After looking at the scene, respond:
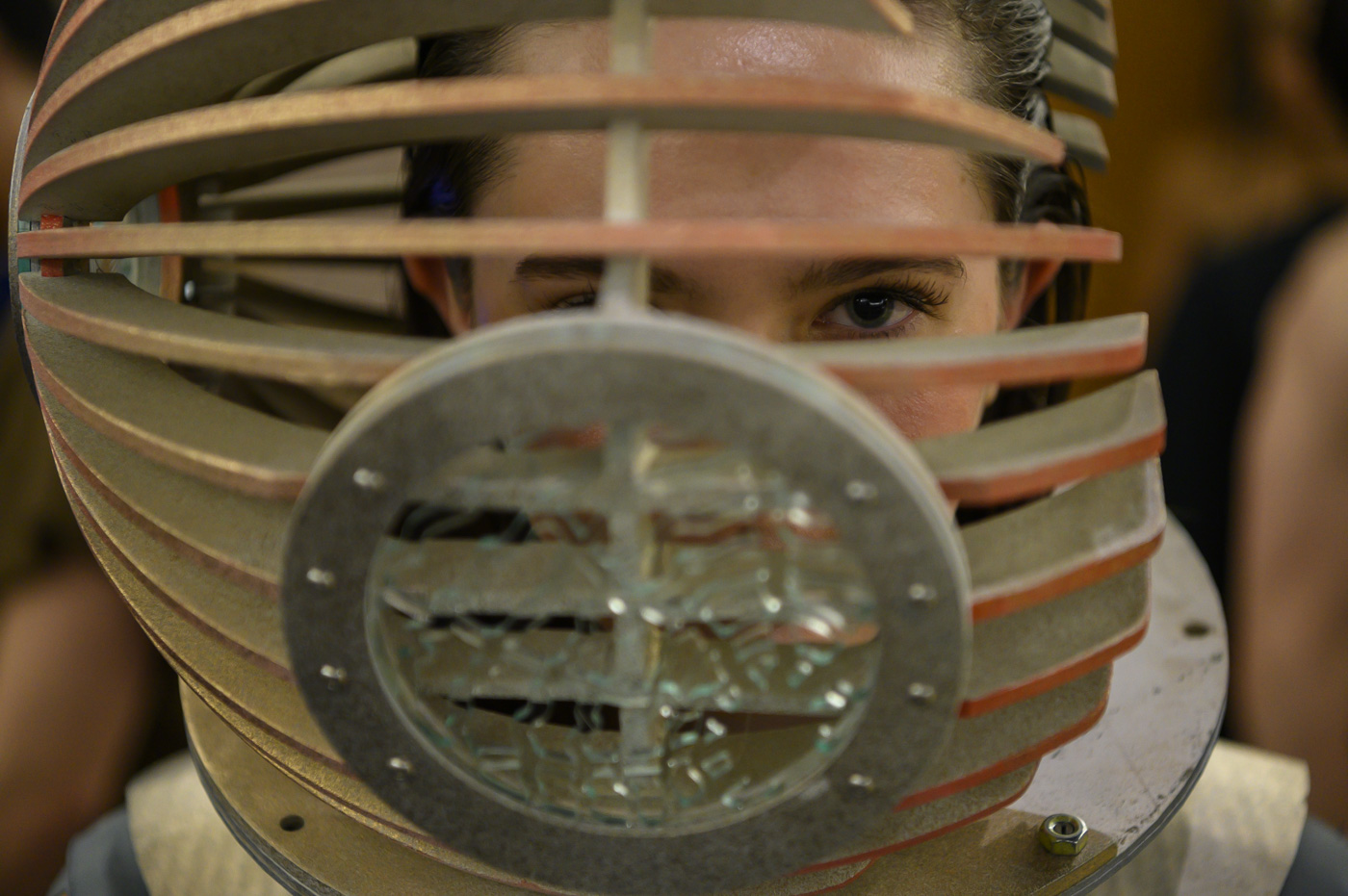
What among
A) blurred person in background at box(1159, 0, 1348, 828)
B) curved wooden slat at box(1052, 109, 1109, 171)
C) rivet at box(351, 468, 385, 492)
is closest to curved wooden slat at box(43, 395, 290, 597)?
rivet at box(351, 468, 385, 492)

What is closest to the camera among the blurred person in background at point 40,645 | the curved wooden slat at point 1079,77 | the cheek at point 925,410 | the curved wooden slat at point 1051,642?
the curved wooden slat at point 1051,642

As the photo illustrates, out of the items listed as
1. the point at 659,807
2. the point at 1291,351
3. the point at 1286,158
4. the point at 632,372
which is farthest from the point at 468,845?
the point at 1286,158

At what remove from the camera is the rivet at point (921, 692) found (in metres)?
0.40

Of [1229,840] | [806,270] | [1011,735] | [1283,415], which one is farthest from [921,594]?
[1283,415]

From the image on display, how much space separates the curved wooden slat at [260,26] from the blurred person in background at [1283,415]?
135 centimetres

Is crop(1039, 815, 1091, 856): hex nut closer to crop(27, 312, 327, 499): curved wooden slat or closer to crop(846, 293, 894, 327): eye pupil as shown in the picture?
crop(846, 293, 894, 327): eye pupil

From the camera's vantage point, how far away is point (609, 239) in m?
0.35

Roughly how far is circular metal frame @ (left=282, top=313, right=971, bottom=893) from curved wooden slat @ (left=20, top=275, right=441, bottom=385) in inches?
1.2

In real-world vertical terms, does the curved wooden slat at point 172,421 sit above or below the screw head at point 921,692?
above

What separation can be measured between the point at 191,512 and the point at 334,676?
0.13 metres

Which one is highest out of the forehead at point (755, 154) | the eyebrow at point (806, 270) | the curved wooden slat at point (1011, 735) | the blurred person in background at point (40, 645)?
the forehead at point (755, 154)

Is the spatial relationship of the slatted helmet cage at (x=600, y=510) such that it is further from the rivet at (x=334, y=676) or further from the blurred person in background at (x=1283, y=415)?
the blurred person in background at (x=1283, y=415)

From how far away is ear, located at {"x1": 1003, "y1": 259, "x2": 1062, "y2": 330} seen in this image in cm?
87

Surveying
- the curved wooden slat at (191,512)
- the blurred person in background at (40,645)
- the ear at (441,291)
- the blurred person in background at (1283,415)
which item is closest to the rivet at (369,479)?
the curved wooden slat at (191,512)
